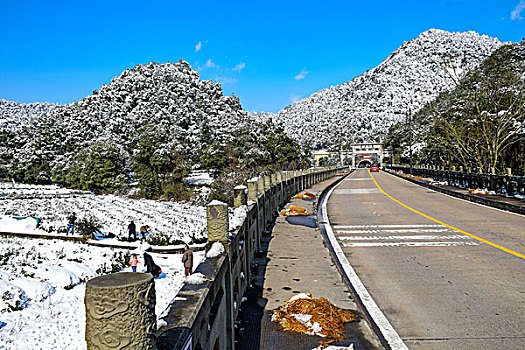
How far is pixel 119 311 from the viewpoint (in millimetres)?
1655

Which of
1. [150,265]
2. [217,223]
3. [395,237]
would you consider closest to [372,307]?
[217,223]

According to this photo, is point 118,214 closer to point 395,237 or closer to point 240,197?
point 395,237

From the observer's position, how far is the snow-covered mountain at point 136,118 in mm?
84438

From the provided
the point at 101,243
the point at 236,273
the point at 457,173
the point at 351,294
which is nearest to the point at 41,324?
the point at 236,273

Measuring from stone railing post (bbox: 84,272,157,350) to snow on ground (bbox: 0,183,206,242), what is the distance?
24.1 meters

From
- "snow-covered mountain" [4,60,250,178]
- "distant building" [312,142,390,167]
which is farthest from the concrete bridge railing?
"distant building" [312,142,390,167]

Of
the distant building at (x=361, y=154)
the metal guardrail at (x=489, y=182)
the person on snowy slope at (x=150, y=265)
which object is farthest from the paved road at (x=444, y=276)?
the distant building at (x=361, y=154)

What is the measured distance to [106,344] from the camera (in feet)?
5.55

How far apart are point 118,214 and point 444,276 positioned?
36940 mm

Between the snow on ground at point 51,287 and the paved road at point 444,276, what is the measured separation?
477cm

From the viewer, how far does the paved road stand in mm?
5453

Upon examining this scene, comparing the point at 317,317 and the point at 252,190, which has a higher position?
the point at 252,190

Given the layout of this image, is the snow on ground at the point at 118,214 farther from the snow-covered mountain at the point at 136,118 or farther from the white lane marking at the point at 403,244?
the white lane marking at the point at 403,244

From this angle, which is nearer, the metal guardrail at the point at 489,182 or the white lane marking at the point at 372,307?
the white lane marking at the point at 372,307
